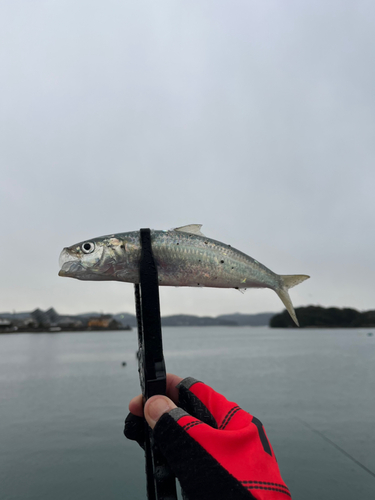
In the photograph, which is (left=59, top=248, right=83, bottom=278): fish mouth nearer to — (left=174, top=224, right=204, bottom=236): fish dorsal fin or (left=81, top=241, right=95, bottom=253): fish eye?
(left=81, top=241, right=95, bottom=253): fish eye

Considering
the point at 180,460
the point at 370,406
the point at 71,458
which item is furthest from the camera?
the point at 370,406

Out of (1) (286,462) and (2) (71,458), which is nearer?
(1) (286,462)

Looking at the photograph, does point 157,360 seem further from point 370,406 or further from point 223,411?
point 370,406

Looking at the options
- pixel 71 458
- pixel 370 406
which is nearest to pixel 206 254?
pixel 71 458

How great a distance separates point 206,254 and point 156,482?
1669 millimetres

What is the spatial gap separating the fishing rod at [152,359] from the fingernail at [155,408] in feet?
0.39

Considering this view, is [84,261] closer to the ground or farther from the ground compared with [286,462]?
farther from the ground

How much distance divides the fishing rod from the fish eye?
0.38 meters

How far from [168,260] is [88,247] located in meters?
0.63

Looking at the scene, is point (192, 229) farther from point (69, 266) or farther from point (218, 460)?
point (218, 460)

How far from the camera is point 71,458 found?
16.7 metres

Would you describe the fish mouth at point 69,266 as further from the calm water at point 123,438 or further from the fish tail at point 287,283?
the calm water at point 123,438

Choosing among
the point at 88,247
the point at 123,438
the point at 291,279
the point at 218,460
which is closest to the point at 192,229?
the point at 88,247

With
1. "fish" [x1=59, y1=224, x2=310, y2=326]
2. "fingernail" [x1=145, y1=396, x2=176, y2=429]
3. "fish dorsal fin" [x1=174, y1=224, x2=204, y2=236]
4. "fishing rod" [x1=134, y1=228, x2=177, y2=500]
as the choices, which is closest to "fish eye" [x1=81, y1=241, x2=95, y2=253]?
"fish" [x1=59, y1=224, x2=310, y2=326]
